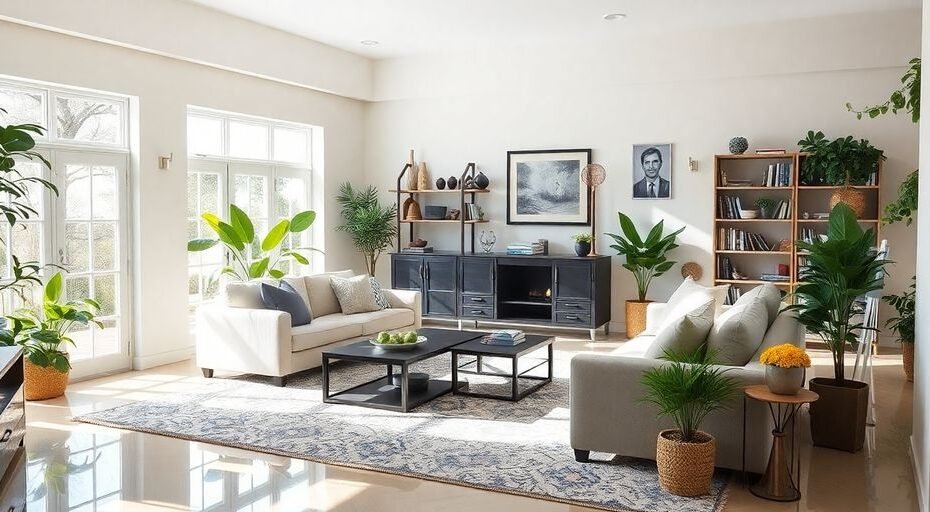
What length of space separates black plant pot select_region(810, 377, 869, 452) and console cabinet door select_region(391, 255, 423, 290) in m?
5.36

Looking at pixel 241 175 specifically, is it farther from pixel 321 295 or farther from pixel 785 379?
pixel 785 379

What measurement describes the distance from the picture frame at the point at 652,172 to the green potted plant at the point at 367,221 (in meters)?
2.94

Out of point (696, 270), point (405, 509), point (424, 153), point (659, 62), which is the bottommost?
point (405, 509)

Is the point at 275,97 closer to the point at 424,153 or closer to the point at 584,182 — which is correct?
the point at 424,153

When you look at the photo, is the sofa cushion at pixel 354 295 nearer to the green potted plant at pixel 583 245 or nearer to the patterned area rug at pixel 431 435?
the patterned area rug at pixel 431 435

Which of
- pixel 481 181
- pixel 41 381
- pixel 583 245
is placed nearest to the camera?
pixel 41 381

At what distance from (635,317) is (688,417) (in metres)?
4.72

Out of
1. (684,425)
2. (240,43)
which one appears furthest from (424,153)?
(684,425)

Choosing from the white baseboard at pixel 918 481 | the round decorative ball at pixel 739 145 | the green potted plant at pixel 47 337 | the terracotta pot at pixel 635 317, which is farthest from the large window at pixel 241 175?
the white baseboard at pixel 918 481

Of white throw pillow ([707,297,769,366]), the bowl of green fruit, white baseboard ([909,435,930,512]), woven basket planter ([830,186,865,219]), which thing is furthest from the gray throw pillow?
woven basket planter ([830,186,865,219])

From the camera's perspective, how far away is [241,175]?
8.73m

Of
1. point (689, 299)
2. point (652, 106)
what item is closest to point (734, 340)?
point (689, 299)

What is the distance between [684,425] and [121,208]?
Answer: 17.1 ft

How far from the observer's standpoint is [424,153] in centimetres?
1017
